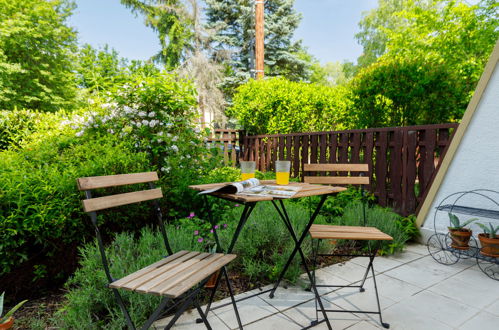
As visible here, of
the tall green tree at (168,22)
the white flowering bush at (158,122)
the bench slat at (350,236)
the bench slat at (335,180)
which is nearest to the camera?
the bench slat at (350,236)

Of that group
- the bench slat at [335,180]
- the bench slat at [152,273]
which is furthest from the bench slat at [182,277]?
the bench slat at [335,180]

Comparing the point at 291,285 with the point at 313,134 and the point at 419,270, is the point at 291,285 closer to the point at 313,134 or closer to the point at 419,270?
the point at 419,270

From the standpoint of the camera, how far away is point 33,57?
518 inches

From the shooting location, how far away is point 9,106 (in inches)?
→ 490

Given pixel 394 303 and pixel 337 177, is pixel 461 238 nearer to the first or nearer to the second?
pixel 394 303

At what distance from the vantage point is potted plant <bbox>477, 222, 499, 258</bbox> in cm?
279

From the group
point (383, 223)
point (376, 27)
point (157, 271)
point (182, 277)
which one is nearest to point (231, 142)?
point (383, 223)

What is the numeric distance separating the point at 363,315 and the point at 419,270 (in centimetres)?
115

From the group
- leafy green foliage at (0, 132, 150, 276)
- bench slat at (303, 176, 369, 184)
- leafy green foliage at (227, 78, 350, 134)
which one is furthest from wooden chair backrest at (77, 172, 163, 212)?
leafy green foliage at (227, 78, 350, 134)

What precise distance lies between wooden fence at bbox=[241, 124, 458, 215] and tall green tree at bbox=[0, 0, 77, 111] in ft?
37.8

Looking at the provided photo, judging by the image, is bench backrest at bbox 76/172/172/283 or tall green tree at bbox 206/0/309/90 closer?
bench backrest at bbox 76/172/172/283

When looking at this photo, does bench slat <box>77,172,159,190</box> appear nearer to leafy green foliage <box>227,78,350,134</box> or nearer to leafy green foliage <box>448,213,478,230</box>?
leafy green foliage <box>448,213,478,230</box>

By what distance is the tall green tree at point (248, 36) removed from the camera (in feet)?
51.1

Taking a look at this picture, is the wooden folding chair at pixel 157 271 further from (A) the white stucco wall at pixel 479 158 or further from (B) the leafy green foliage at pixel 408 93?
(B) the leafy green foliage at pixel 408 93
